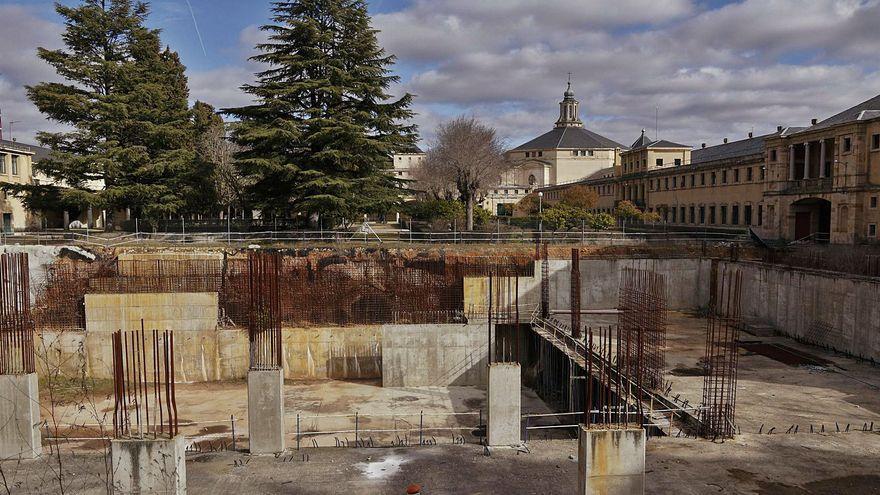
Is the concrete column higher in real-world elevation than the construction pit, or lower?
higher

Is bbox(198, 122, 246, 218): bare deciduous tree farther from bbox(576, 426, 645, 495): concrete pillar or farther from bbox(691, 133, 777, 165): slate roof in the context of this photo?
bbox(691, 133, 777, 165): slate roof

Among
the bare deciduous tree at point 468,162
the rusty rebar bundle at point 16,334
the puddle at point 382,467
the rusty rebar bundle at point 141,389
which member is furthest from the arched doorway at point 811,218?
the rusty rebar bundle at point 16,334

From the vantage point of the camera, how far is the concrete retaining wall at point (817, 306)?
20531 millimetres

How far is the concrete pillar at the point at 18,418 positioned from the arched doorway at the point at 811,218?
38658 millimetres

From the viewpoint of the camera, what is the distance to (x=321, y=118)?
105 feet

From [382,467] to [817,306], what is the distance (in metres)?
19.8

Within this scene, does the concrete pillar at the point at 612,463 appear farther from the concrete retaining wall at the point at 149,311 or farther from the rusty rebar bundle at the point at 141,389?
the concrete retaining wall at the point at 149,311

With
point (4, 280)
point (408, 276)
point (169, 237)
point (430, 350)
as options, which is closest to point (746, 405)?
point (430, 350)

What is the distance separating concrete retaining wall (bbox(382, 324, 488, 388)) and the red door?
25.3 m

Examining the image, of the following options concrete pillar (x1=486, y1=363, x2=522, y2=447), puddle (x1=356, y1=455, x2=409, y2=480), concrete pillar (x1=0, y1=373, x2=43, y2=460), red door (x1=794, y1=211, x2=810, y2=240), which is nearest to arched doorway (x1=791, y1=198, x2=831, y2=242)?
red door (x1=794, y1=211, x2=810, y2=240)

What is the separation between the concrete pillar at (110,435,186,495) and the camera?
906cm

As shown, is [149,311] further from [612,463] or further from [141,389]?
[612,463]

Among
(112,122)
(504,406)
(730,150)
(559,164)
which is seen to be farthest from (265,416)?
(559,164)

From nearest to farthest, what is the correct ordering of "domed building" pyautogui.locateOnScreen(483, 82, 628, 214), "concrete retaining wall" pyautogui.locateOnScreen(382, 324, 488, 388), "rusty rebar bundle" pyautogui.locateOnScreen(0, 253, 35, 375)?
"rusty rebar bundle" pyautogui.locateOnScreen(0, 253, 35, 375) → "concrete retaining wall" pyautogui.locateOnScreen(382, 324, 488, 388) → "domed building" pyautogui.locateOnScreen(483, 82, 628, 214)
